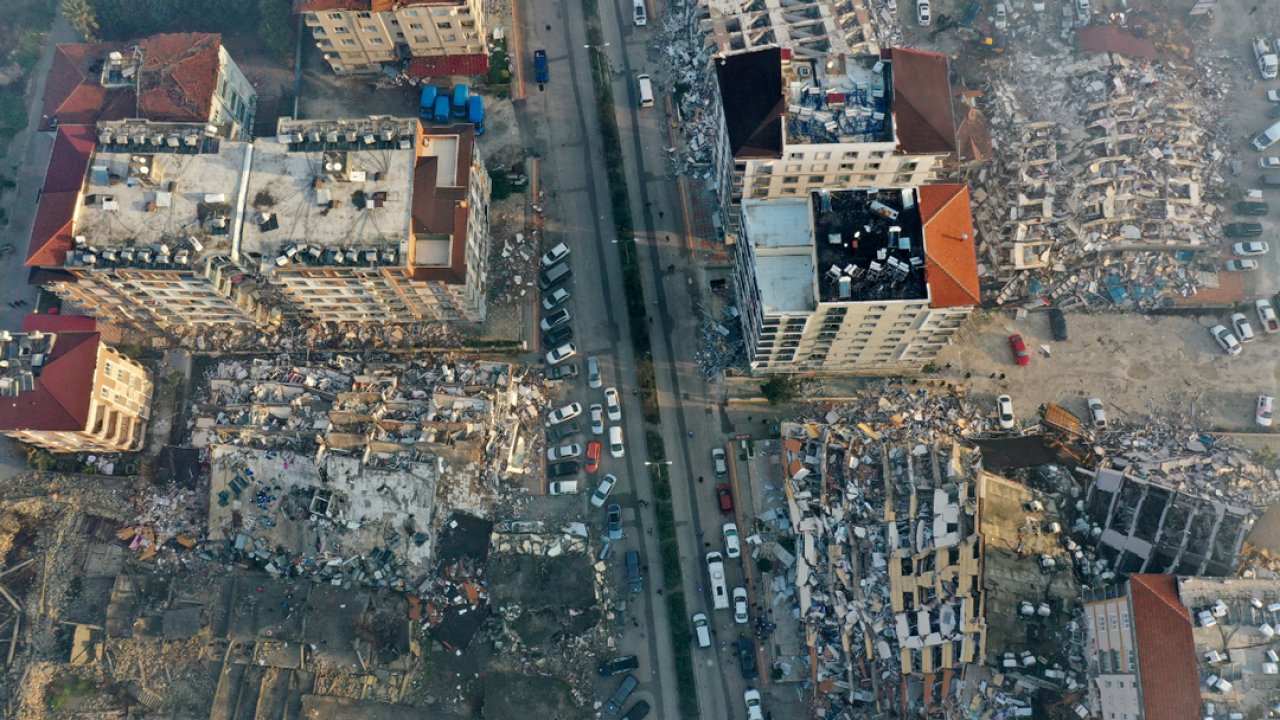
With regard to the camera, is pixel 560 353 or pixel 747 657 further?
pixel 560 353

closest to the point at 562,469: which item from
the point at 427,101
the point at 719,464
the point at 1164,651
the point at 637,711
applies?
the point at 719,464

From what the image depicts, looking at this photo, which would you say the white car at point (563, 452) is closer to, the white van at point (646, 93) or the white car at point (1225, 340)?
the white van at point (646, 93)

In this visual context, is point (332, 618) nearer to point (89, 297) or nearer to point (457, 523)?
point (457, 523)

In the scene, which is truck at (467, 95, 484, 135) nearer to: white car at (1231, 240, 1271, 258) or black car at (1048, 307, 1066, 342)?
black car at (1048, 307, 1066, 342)

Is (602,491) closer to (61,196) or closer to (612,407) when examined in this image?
(612,407)

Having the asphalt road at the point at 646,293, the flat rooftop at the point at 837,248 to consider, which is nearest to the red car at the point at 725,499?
the asphalt road at the point at 646,293
